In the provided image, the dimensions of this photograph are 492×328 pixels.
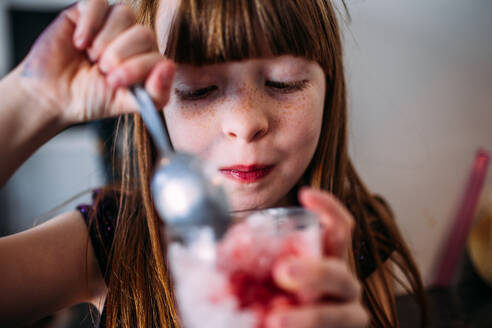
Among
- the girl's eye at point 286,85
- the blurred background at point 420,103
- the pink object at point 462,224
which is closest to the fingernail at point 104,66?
the girl's eye at point 286,85

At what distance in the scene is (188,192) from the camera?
1.51 feet

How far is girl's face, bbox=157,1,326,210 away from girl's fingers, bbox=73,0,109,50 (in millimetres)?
140

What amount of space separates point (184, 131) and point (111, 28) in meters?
0.21

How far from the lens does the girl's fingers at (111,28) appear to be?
57 centimetres

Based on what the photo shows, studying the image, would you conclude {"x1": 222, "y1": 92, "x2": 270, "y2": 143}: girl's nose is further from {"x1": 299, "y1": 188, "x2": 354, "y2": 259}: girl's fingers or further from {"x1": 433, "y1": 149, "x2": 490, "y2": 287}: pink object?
{"x1": 433, "y1": 149, "x2": 490, "y2": 287}: pink object

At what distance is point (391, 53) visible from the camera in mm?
1188

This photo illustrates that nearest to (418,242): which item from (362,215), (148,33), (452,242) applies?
(452,242)

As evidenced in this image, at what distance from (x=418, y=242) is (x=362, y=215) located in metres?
0.30

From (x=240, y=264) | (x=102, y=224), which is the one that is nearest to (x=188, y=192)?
(x=240, y=264)

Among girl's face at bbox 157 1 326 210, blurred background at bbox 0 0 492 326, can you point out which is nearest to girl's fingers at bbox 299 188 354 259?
girl's face at bbox 157 1 326 210

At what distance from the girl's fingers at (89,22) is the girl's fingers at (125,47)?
3cm

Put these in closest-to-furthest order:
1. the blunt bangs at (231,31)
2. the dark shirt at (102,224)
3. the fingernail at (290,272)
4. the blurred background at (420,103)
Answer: the fingernail at (290,272) → the blunt bangs at (231,31) → the dark shirt at (102,224) → the blurred background at (420,103)

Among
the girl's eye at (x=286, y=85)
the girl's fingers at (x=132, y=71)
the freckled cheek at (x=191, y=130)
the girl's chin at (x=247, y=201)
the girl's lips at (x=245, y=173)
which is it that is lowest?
the girl's chin at (x=247, y=201)

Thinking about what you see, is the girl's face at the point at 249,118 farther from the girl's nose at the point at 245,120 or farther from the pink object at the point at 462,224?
the pink object at the point at 462,224
